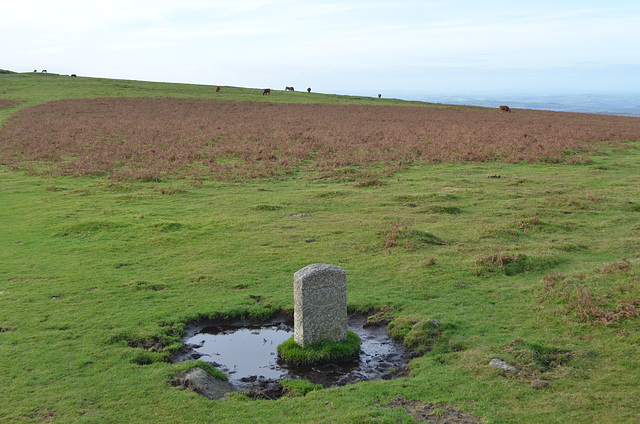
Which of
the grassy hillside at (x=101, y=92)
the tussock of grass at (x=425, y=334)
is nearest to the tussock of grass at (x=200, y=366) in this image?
the tussock of grass at (x=425, y=334)

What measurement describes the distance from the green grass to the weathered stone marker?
A: 4.87 ft

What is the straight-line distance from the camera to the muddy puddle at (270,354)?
905 centimetres

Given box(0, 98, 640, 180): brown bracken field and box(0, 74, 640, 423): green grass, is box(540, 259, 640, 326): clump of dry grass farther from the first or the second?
box(0, 98, 640, 180): brown bracken field

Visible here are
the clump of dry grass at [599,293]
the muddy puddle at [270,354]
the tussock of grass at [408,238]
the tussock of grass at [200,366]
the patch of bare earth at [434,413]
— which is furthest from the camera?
the tussock of grass at [408,238]

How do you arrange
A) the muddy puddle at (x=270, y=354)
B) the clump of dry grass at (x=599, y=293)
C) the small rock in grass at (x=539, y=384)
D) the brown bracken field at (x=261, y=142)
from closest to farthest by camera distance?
the small rock in grass at (x=539, y=384) < the muddy puddle at (x=270, y=354) < the clump of dry grass at (x=599, y=293) < the brown bracken field at (x=261, y=142)

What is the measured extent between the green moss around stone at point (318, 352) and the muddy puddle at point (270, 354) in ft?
0.37

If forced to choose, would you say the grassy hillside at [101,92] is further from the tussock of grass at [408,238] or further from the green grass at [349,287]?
the tussock of grass at [408,238]

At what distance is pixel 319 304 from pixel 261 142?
2961 cm

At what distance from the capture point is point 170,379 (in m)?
8.62

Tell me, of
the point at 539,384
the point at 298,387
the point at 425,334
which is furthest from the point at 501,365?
the point at 298,387

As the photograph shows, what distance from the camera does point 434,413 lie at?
7520mm

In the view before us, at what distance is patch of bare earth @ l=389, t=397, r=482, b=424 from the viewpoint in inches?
288

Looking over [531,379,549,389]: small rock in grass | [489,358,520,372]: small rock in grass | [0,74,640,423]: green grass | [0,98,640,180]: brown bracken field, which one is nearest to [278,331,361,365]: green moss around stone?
[0,74,640,423]: green grass

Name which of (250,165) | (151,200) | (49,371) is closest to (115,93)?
(250,165)
